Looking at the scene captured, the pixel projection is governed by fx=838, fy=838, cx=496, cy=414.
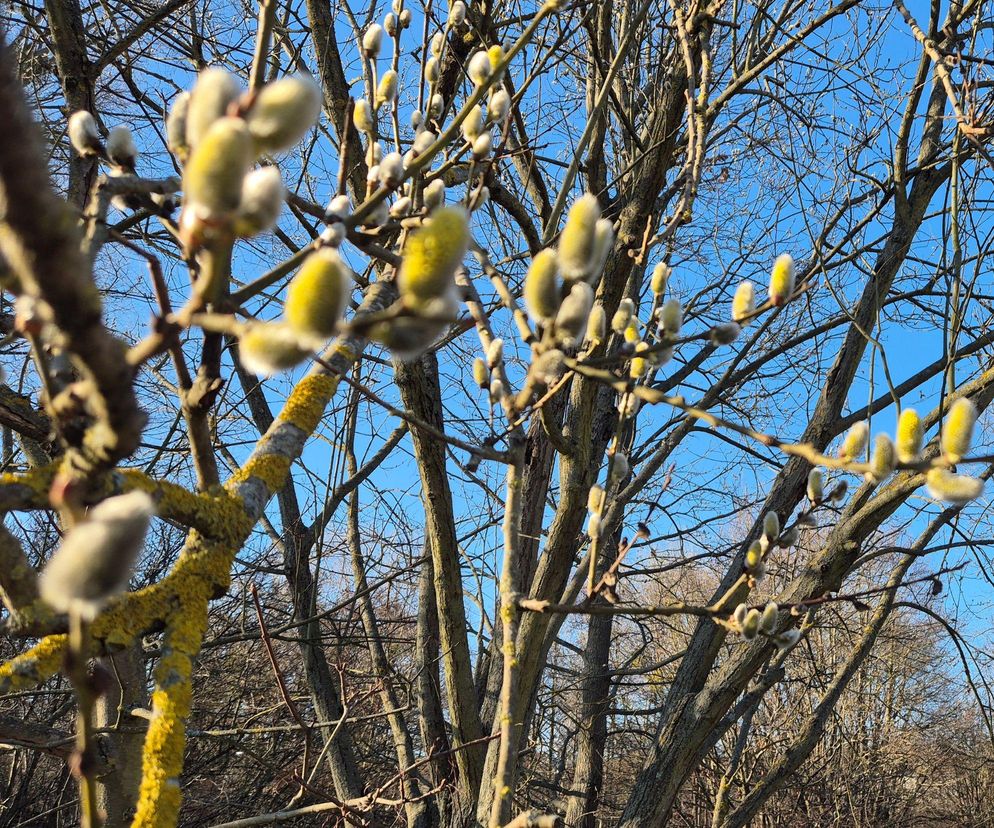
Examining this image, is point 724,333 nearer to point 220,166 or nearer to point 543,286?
point 543,286

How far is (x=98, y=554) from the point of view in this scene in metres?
0.48

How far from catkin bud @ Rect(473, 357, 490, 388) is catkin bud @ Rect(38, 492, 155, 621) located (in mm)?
780

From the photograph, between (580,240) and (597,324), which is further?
(597,324)

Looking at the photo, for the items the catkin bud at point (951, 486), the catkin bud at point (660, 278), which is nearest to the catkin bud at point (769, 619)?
the catkin bud at point (951, 486)

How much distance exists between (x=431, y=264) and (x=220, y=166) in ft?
0.46

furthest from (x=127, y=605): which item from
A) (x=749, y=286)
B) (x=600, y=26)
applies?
(x=600, y=26)

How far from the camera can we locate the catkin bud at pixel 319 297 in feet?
1.77

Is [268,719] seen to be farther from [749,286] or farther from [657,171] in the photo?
[749,286]

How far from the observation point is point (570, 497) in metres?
2.71

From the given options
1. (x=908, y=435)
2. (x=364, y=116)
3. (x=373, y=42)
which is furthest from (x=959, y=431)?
(x=373, y=42)

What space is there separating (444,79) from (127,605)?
2565 millimetres

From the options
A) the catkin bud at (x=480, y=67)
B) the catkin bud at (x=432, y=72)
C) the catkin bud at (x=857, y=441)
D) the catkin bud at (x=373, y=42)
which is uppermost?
the catkin bud at (x=432, y=72)

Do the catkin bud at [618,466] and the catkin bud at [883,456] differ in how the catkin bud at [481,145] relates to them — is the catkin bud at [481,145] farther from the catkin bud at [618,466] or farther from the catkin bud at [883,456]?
the catkin bud at [883,456]

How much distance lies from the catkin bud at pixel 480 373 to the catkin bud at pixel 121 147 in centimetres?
54
